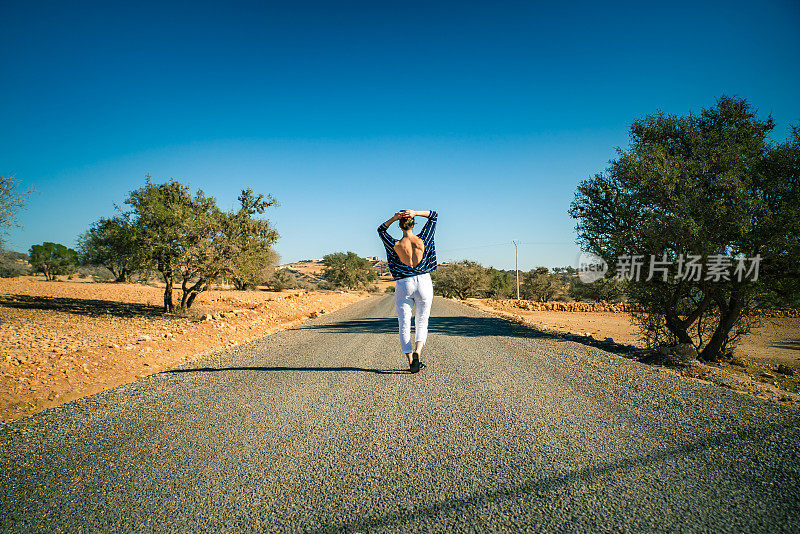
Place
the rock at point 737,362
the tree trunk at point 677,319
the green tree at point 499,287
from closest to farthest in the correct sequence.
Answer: the tree trunk at point 677,319 < the rock at point 737,362 < the green tree at point 499,287

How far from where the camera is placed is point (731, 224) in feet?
25.7

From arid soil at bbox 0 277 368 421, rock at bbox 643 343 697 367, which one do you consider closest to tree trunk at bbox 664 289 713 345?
rock at bbox 643 343 697 367

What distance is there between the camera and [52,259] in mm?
37906

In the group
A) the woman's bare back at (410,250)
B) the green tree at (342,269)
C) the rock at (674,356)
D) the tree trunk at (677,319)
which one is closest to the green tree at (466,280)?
the green tree at (342,269)

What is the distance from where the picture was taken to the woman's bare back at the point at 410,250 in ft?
15.8

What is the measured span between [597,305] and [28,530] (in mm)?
34151

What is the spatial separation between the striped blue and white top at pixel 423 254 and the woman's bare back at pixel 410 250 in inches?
2.3

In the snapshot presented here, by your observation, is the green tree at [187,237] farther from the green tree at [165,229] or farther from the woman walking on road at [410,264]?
the woman walking on road at [410,264]

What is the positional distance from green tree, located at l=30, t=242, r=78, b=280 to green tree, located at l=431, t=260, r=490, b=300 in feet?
145

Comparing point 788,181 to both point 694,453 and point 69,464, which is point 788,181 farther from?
point 69,464

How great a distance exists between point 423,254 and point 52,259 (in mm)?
49784

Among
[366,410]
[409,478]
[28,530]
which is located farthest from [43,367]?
[409,478]

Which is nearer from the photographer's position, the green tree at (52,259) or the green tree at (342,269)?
the green tree at (52,259)

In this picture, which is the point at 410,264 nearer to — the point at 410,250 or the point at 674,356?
the point at 410,250
